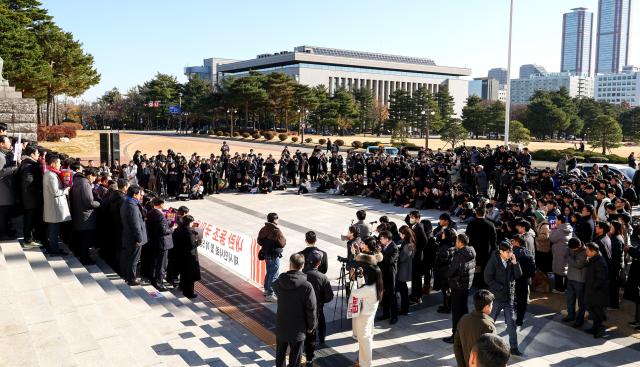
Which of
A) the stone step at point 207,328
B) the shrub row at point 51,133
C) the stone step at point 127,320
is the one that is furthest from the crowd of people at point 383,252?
the shrub row at point 51,133

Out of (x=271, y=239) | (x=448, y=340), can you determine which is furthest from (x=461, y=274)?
(x=271, y=239)

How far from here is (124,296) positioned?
7.75m

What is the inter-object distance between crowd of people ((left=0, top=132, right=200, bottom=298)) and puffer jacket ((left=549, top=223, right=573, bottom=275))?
6.37m

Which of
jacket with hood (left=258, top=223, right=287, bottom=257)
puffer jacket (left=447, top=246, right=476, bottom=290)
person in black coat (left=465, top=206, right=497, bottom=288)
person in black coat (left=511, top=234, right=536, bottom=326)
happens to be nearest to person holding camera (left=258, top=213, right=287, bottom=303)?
jacket with hood (left=258, top=223, right=287, bottom=257)

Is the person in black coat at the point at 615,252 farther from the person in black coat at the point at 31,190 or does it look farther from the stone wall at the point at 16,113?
the stone wall at the point at 16,113

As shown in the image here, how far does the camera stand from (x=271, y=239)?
353 inches

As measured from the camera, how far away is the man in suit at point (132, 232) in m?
8.49

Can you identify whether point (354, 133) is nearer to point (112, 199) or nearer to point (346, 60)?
point (346, 60)

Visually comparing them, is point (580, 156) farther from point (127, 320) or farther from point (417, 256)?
point (127, 320)

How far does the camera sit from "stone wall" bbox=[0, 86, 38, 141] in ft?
63.8

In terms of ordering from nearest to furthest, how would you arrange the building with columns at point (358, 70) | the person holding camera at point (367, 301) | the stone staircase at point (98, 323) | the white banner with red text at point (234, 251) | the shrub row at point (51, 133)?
the stone staircase at point (98, 323)
the person holding camera at point (367, 301)
the white banner with red text at point (234, 251)
the shrub row at point (51, 133)
the building with columns at point (358, 70)

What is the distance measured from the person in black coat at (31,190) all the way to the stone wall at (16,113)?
40.9 feet

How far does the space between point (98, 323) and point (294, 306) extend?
92.0 inches

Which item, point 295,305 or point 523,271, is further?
point 523,271
